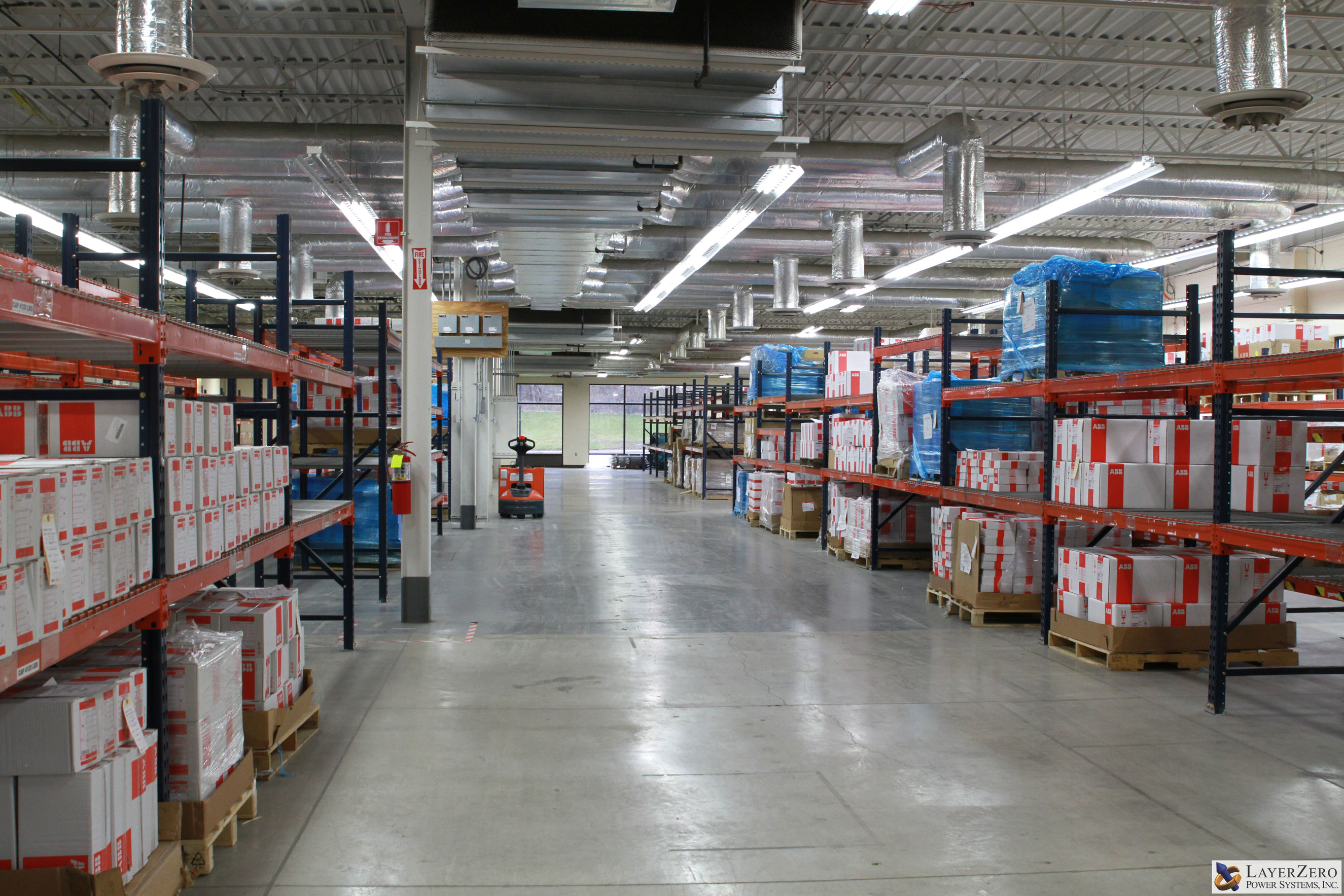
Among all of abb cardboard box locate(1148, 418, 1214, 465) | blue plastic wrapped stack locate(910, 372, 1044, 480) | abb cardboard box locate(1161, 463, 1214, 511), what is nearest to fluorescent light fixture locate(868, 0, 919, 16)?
abb cardboard box locate(1148, 418, 1214, 465)

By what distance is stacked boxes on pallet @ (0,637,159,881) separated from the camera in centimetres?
262

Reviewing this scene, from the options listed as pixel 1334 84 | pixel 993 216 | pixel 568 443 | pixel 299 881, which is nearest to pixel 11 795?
pixel 299 881

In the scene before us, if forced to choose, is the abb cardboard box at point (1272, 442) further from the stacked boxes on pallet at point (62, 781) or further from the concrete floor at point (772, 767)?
the stacked boxes on pallet at point (62, 781)

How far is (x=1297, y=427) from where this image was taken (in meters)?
5.99

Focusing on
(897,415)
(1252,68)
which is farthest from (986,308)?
(1252,68)

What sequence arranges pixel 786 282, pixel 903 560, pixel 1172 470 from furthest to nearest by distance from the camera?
1. pixel 786 282
2. pixel 903 560
3. pixel 1172 470

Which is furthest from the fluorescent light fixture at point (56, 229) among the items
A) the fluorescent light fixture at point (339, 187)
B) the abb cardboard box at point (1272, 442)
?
the abb cardboard box at point (1272, 442)

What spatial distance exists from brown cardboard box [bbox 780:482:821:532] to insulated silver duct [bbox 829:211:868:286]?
3.32 meters

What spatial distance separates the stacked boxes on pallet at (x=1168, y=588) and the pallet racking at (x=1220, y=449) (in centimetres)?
16

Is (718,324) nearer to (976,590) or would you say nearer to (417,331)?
(976,590)

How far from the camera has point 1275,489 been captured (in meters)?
6.17

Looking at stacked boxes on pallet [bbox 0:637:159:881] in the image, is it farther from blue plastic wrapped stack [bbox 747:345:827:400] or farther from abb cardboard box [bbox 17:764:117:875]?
blue plastic wrapped stack [bbox 747:345:827:400]

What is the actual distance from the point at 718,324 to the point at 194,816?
2090 cm

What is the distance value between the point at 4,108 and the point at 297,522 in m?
10.5
